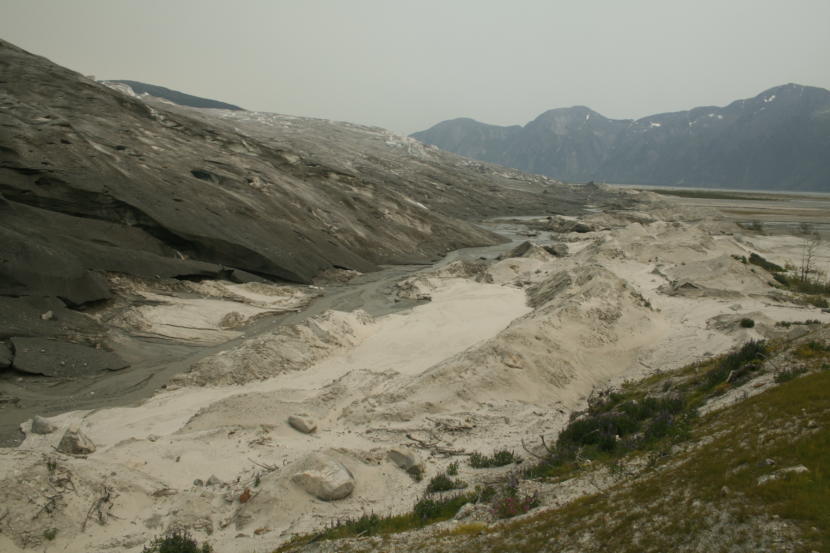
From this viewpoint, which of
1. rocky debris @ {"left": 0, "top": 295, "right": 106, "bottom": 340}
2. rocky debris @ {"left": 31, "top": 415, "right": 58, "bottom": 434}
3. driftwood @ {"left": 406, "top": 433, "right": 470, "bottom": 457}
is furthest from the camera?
rocky debris @ {"left": 0, "top": 295, "right": 106, "bottom": 340}

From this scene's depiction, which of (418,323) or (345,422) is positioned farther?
(418,323)

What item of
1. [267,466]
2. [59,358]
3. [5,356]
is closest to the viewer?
[267,466]

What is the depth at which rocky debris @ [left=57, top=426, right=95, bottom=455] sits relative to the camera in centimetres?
1102

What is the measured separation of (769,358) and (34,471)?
47.3 ft

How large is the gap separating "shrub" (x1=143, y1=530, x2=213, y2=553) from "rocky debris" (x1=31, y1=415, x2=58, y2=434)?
6927 millimetres

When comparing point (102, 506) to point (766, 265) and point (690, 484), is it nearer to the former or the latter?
point (690, 484)

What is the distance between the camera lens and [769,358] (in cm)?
1096

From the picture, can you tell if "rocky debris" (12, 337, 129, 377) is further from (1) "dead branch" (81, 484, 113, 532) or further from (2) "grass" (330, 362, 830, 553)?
(2) "grass" (330, 362, 830, 553)

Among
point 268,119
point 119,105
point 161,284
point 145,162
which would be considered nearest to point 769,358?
point 161,284

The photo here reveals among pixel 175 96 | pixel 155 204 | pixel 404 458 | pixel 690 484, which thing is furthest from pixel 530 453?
pixel 175 96

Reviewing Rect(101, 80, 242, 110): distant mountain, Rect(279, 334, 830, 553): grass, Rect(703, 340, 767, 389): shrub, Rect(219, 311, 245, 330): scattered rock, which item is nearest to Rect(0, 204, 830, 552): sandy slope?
Rect(279, 334, 830, 553): grass

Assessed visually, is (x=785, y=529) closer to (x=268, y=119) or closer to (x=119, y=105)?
(x=119, y=105)

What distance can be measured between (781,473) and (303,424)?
10.5 meters

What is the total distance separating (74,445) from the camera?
11039 mm
